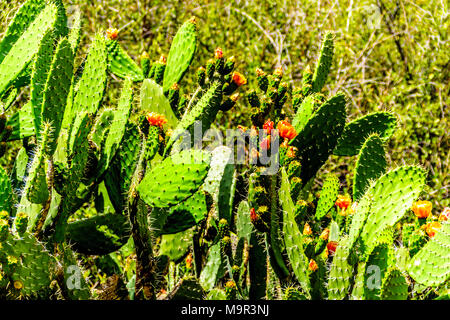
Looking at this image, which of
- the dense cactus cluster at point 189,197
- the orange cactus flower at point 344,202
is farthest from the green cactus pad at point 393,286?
the orange cactus flower at point 344,202

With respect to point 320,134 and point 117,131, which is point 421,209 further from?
point 117,131

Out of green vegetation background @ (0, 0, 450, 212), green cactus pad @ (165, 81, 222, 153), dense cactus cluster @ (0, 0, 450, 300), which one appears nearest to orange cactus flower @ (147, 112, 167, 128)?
dense cactus cluster @ (0, 0, 450, 300)

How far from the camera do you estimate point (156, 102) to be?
149 cm

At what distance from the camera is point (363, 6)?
4754 millimetres

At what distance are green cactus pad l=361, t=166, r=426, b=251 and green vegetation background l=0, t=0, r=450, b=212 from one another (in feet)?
10.6

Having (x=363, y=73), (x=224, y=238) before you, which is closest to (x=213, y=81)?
(x=224, y=238)

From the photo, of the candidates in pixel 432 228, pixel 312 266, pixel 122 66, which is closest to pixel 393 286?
pixel 312 266

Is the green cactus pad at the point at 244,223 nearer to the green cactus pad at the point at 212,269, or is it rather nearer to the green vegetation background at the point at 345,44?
the green cactus pad at the point at 212,269

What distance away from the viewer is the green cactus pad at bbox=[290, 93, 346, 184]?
1.32 metres

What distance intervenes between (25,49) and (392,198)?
888 millimetres

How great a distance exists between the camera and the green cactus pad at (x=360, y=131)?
154 centimetres

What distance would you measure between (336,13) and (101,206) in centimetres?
412

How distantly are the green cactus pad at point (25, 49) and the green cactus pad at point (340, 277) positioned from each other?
2.62ft
